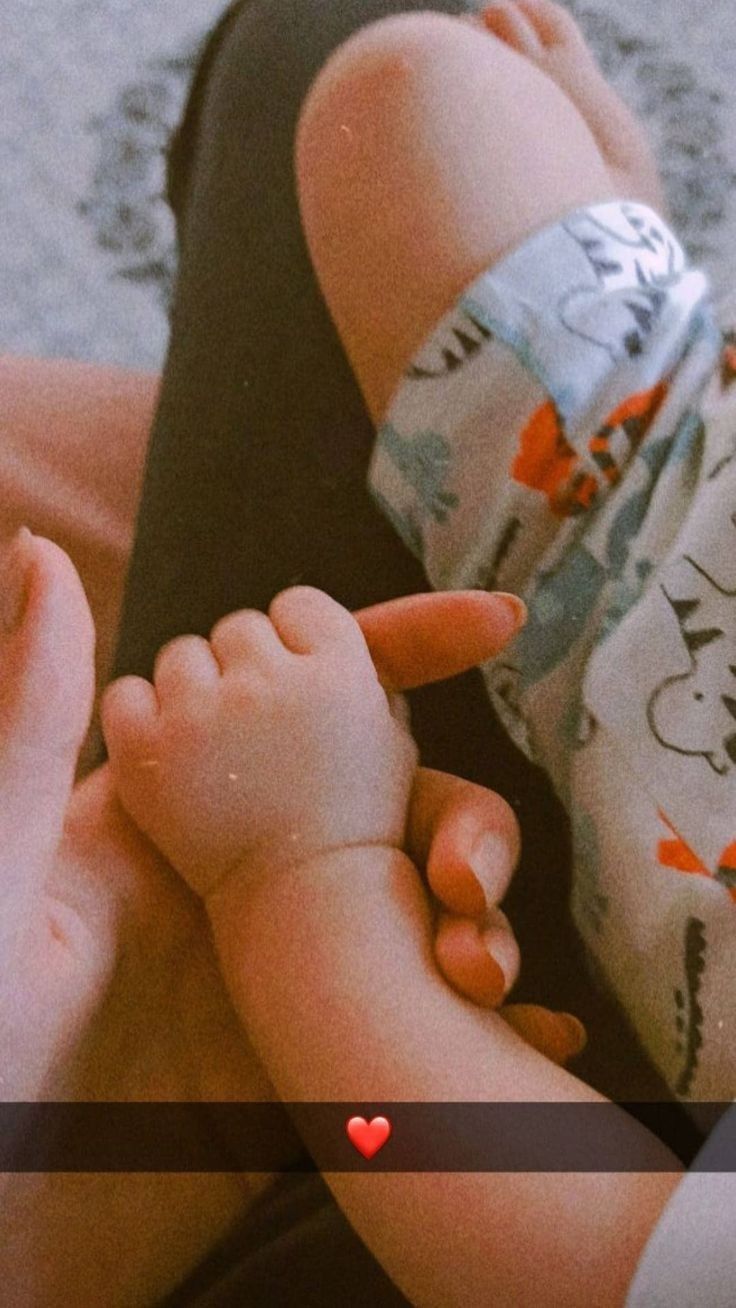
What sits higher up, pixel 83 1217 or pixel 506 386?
pixel 506 386

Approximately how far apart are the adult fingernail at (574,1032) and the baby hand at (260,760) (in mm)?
48

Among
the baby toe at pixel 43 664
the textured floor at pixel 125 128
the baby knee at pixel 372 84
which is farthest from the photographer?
the textured floor at pixel 125 128

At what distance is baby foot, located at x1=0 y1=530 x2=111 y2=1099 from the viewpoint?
0.15 metres

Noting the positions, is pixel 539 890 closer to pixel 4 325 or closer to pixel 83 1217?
pixel 83 1217

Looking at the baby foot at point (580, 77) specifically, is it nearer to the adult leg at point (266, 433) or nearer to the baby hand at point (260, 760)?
the adult leg at point (266, 433)

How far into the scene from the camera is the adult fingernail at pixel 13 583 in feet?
0.52

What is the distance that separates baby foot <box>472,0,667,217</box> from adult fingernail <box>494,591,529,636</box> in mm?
149

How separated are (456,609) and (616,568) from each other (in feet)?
0.14

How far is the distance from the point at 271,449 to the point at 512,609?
9cm

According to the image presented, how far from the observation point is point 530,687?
25 centimetres

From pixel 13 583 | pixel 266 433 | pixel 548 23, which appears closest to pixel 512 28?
pixel 548 23

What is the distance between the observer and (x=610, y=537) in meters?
0.24

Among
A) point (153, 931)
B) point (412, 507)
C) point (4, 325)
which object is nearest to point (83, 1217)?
point (153, 931)

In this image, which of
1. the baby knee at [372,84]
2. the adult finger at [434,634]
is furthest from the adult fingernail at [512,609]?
the baby knee at [372,84]
